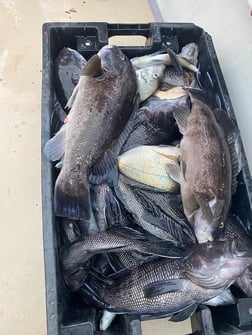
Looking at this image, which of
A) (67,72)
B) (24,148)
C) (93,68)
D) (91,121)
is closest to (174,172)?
(91,121)

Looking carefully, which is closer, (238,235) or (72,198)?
(72,198)

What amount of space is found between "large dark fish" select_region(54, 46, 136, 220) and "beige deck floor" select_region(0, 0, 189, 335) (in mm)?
423

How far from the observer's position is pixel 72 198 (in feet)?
4.36

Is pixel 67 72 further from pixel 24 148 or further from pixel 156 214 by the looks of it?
pixel 156 214

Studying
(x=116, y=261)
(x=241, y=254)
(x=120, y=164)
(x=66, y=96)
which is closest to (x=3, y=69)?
(x=66, y=96)

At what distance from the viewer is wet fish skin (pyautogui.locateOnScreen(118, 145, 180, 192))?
147cm

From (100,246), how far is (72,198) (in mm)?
163

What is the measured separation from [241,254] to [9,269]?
80 cm

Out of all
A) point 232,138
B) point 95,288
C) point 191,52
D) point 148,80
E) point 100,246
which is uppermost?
point 191,52

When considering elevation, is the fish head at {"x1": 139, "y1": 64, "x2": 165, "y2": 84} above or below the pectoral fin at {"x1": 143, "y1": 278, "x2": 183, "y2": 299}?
above

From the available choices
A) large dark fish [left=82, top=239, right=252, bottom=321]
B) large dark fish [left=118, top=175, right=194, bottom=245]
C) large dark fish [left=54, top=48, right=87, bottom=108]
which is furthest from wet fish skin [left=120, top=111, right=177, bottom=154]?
large dark fish [left=82, top=239, right=252, bottom=321]

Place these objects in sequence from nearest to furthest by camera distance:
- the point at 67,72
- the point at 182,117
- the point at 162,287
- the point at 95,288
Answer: the point at 162,287 < the point at 95,288 < the point at 182,117 < the point at 67,72

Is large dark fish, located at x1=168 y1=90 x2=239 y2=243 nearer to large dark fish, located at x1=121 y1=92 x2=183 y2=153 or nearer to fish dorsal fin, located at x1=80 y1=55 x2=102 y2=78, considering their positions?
large dark fish, located at x1=121 y1=92 x2=183 y2=153

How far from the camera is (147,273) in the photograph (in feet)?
4.41
